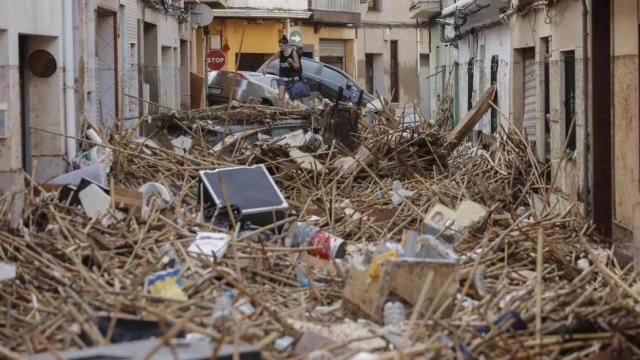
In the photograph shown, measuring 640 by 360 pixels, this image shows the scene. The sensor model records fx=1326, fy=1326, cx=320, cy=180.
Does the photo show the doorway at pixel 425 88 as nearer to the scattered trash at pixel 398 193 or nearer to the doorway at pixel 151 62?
the doorway at pixel 151 62

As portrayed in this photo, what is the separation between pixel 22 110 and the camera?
45.2ft

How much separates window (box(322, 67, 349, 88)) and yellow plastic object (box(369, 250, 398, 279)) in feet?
72.4

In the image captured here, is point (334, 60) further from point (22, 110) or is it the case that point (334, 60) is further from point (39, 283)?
point (39, 283)

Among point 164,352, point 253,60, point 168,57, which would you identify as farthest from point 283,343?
point 253,60

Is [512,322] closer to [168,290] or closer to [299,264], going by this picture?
[168,290]

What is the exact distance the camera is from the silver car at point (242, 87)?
26469 mm

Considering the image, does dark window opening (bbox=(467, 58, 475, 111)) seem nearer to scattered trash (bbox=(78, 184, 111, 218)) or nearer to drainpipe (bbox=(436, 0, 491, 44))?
drainpipe (bbox=(436, 0, 491, 44))

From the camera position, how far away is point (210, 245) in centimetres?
995

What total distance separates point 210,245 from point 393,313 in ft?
6.60

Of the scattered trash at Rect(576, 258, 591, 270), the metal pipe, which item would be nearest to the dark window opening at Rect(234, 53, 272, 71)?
the metal pipe

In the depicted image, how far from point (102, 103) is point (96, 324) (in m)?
11.4

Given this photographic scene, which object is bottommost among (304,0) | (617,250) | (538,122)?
(617,250)

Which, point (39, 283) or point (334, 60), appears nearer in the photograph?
point (39, 283)

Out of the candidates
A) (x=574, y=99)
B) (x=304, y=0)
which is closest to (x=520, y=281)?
(x=574, y=99)
